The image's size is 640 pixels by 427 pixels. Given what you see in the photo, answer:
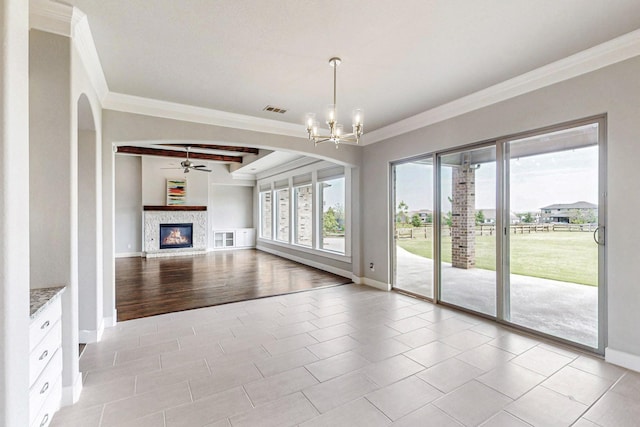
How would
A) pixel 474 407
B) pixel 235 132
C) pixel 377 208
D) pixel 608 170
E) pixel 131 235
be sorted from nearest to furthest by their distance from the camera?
pixel 474 407 → pixel 608 170 → pixel 235 132 → pixel 377 208 → pixel 131 235

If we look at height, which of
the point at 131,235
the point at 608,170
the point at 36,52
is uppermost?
the point at 36,52

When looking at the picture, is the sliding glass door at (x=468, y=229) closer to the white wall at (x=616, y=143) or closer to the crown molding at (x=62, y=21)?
the white wall at (x=616, y=143)

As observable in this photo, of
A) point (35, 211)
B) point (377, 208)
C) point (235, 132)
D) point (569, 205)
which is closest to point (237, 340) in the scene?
point (35, 211)

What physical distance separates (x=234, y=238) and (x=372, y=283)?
6.95 meters

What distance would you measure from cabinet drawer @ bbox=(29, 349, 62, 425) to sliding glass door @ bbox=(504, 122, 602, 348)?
4378 mm

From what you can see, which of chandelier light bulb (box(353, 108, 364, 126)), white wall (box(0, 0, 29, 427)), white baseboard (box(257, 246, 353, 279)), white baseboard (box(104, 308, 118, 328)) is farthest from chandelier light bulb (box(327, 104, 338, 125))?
white baseboard (box(257, 246, 353, 279))

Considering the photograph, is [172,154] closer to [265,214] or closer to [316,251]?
[265,214]

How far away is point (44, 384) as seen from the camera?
1.86 metres

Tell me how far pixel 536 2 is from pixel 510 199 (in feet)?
7.15

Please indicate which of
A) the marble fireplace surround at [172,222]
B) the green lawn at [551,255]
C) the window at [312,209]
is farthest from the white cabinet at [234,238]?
the green lawn at [551,255]

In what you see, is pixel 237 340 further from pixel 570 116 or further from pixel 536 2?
pixel 570 116

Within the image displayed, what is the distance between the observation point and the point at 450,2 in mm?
2168

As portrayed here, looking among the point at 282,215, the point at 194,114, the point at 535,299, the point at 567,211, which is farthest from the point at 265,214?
the point at 567,211

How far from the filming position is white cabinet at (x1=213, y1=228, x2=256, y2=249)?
10970 millimetres
